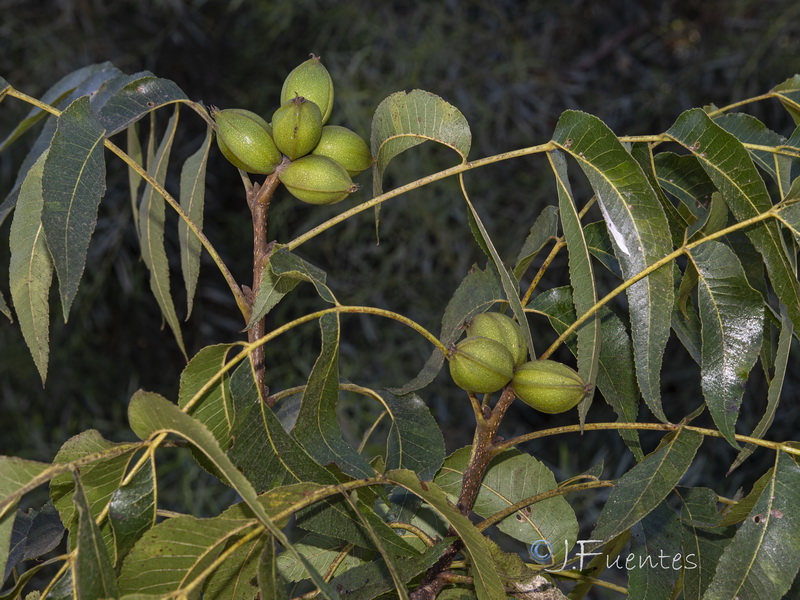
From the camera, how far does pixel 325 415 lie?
565 mm

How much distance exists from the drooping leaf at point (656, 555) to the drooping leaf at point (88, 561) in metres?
0.34

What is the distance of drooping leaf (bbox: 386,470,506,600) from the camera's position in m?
0.50

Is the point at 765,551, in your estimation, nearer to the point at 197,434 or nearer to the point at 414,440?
the point at 414,440

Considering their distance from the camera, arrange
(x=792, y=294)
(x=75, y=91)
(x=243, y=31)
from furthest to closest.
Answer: (x=243, y=31) < (x=75, y=91) < (x=792, y=294)

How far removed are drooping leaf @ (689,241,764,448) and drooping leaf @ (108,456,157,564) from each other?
0.35 meters

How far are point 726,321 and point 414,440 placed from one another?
230 millimetres

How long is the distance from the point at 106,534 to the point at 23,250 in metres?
0.23

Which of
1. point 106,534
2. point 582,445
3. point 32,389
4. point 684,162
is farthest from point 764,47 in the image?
point 106,534

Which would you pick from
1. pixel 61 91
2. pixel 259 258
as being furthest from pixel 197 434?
pixel 61 91

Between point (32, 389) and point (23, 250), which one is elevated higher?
point (23, 250)

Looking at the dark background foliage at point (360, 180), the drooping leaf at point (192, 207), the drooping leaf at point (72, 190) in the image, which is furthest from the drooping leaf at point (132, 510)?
the dark background foliage at point (360, 180)

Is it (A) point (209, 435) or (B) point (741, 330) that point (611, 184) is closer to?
(B) point (741, 330)

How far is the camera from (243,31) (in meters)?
2.84

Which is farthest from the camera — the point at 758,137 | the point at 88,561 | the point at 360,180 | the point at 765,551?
→ the point at 360,180
